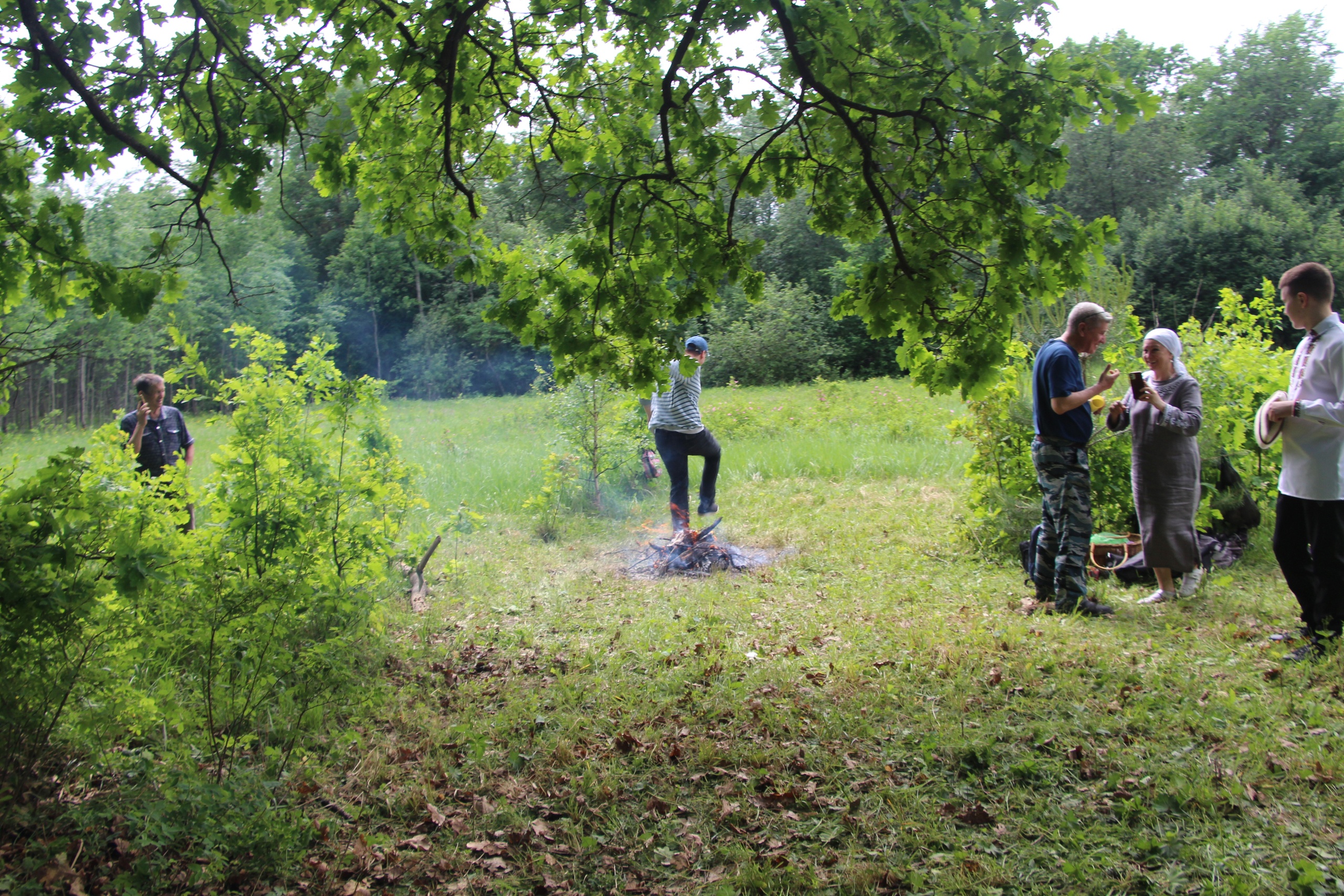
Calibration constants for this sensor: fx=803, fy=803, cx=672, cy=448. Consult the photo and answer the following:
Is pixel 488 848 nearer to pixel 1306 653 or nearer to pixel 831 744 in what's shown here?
pixel 831 744

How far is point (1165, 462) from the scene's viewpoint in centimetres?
552

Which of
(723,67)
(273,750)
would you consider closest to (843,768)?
(273,750)

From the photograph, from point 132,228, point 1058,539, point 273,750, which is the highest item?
point 132,228

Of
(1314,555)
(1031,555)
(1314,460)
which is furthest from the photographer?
(1031,555)

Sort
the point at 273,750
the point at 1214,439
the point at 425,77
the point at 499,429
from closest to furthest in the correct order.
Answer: the point at 273,750
the point at 425,77
the point at 1214,439
the point at 499,429

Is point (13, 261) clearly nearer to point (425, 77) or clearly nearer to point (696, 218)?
point (425, 77)

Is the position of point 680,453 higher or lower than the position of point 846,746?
higher

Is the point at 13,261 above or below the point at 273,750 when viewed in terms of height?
above

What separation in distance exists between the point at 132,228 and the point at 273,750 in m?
23.1

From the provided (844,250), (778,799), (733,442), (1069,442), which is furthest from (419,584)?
(844,250)

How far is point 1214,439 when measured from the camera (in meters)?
6.63

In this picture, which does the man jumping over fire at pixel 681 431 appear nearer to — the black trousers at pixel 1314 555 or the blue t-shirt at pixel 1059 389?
the blue t-shirt at pixel 1059 389

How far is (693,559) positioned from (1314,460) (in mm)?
4490

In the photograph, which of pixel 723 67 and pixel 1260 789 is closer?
pixel 1260 789
